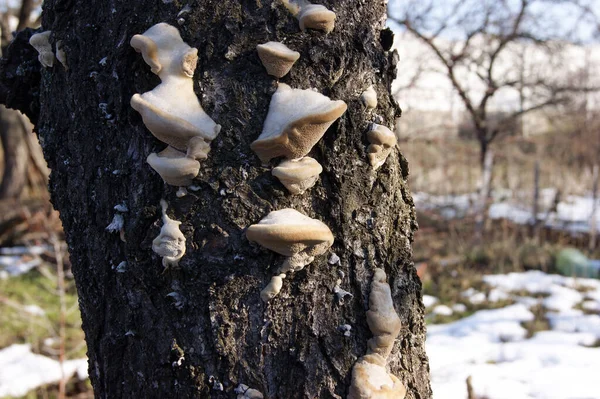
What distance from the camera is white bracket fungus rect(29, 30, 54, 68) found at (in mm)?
1022

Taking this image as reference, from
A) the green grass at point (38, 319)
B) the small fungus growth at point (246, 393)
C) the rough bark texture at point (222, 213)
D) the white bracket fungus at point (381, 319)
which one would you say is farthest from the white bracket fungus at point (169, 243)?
the green grass at point (38, 319)

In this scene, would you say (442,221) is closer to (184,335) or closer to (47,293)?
(47,293)

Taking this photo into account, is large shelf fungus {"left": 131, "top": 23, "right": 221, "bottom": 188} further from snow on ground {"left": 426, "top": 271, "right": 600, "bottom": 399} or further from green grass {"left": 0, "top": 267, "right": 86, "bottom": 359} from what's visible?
green grass {"left": 0, "top": 267, "right": 86, "bottom": 359}

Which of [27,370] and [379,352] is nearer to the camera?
[379,352]

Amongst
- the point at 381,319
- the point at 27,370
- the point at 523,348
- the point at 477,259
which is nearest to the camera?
the point at 381,319

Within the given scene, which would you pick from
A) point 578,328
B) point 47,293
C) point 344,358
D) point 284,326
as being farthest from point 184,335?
point 47,293

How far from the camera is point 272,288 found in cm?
86

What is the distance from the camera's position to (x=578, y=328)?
3631mm

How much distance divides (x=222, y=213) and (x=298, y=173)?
159mm

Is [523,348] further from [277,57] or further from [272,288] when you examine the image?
[277,57]

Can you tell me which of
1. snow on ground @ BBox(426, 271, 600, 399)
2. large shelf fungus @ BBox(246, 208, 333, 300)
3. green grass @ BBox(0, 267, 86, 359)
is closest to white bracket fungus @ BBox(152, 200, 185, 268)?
large shelf fungus @ BBox(246, 208, 333, 300)

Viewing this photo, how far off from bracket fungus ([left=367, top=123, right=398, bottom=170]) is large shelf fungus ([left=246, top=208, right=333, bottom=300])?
0.19 m

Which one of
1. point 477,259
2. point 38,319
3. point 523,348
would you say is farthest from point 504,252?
point 38,319

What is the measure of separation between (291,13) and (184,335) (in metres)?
0.65
